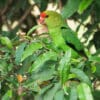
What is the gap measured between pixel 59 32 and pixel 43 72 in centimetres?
30

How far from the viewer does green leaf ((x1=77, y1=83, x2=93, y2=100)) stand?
80 cm

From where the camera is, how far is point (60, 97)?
2.72 feet

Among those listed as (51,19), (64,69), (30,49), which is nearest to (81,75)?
(64,69)

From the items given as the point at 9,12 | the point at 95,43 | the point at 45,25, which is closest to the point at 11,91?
the point at 45,25

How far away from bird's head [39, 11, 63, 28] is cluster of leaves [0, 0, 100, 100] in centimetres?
24

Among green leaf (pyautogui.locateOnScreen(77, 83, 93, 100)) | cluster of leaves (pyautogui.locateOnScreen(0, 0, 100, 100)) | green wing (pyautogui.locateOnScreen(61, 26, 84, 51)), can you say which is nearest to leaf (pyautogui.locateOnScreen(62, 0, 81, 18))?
green wing (pyautogui.locateOnScreen(61, 26, 84, 51))

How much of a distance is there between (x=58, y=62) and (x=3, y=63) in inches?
6.4

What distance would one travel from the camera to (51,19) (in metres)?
1.28

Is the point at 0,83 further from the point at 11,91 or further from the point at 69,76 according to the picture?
the point at 69,76

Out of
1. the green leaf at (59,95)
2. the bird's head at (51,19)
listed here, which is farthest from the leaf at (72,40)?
the green leaf at (59,95)

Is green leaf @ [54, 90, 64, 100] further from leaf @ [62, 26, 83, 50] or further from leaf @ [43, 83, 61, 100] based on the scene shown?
leaf @ [62, 26, 83, 50]

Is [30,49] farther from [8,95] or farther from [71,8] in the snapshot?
[71,8]

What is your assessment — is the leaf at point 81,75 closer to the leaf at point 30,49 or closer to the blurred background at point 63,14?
the leaf at point 30,49

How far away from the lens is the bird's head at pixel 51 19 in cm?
125
